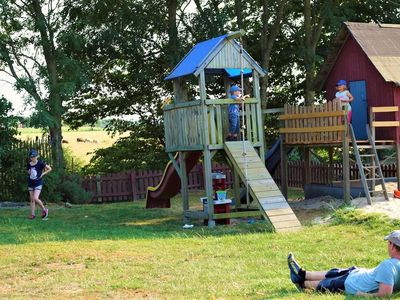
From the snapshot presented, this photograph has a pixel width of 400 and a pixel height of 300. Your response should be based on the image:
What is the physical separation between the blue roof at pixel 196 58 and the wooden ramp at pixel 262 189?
2125 mm

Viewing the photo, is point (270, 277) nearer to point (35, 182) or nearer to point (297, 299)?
point (297, 299)

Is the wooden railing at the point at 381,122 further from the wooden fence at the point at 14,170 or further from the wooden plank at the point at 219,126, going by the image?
the wooden fence at the point at 14,170

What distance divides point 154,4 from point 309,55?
7.12 meters

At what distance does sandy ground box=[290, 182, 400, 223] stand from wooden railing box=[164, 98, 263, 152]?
2362 mm

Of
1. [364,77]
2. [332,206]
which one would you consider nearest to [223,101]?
[332,206]

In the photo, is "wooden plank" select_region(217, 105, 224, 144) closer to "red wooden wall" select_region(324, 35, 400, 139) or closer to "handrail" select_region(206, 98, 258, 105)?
"handrail" select_region(206, 98, 258, 105)

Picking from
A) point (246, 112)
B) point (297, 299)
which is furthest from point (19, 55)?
point (297, 299)

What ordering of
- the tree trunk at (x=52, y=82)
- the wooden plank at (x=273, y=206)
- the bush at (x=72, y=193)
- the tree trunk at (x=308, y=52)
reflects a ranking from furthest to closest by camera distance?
the tree trunk at (x=308, y=52), the tree trunk at (x=52, y=82), the bush at (x=72, y=193), the wooden plank at (x=273, y=206)

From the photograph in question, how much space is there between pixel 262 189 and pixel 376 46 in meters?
7.29

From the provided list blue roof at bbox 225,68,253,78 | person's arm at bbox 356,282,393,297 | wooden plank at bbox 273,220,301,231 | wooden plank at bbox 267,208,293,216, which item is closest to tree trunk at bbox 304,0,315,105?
blue roof at bbox 225,68,253,78

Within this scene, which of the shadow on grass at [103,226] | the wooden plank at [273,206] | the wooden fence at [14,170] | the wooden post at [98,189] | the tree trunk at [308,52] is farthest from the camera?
the tree trunk at [308,52]

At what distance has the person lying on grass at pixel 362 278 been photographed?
7.72m

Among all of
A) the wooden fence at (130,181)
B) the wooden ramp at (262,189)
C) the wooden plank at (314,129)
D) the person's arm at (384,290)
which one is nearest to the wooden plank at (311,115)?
the wooden plank at (314,129)

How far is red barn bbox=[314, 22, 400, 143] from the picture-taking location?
19547mm
